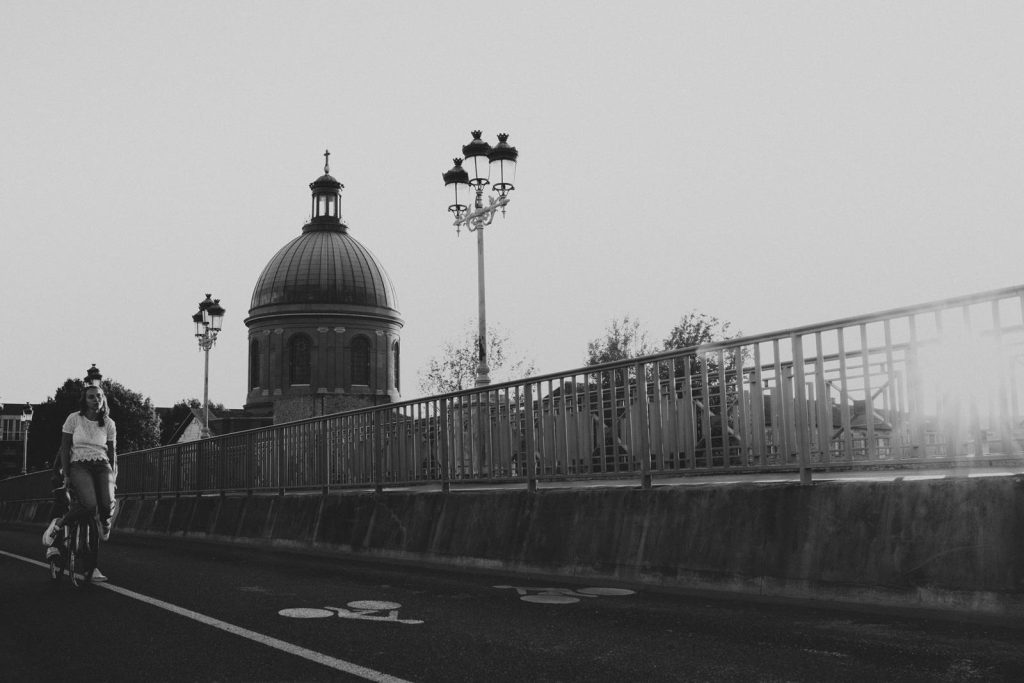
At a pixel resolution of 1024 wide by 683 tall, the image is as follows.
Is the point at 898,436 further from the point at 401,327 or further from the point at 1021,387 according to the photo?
the point at 401,327

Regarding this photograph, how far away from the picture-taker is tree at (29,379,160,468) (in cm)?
9238

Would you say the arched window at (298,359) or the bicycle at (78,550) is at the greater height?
the arched window at (298,359)

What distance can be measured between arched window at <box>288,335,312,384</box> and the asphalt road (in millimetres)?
71862

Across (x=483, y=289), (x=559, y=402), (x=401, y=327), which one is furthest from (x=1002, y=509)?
(x=401, y=327)

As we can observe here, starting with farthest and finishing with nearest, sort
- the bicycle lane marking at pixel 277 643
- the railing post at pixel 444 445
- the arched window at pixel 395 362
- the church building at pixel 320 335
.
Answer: the arched window at pixel 395 362
the church building at pixel 320 335
the railing post at pixel 444 445
the bicycle lane marking at pixel 277 643

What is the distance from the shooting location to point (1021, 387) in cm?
665

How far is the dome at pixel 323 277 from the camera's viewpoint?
8119 cm

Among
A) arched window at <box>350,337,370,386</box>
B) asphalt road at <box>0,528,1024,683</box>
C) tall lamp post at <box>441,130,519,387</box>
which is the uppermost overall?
arched window at <box>350,337,370,386</box>

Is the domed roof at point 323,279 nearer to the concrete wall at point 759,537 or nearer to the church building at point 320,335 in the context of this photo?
the church building at point 320,335

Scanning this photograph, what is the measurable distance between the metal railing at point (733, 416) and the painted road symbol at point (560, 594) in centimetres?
128

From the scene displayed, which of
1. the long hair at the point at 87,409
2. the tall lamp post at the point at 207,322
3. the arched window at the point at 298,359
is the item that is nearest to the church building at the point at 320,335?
the arched window at the point at 298,359

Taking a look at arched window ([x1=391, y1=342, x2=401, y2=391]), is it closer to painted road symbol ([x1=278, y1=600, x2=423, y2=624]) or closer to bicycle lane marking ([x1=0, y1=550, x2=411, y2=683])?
bicycle lane marking ([x1=0, y1=550, x2=411, y2=683])

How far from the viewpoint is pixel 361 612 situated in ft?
23.5

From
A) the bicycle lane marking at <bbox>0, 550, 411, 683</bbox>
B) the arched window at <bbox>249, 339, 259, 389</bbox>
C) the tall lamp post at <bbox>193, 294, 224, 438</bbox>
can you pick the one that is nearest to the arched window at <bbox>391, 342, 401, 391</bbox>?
the arched window at <bbox>249, 339, 259, 389</bbox>
